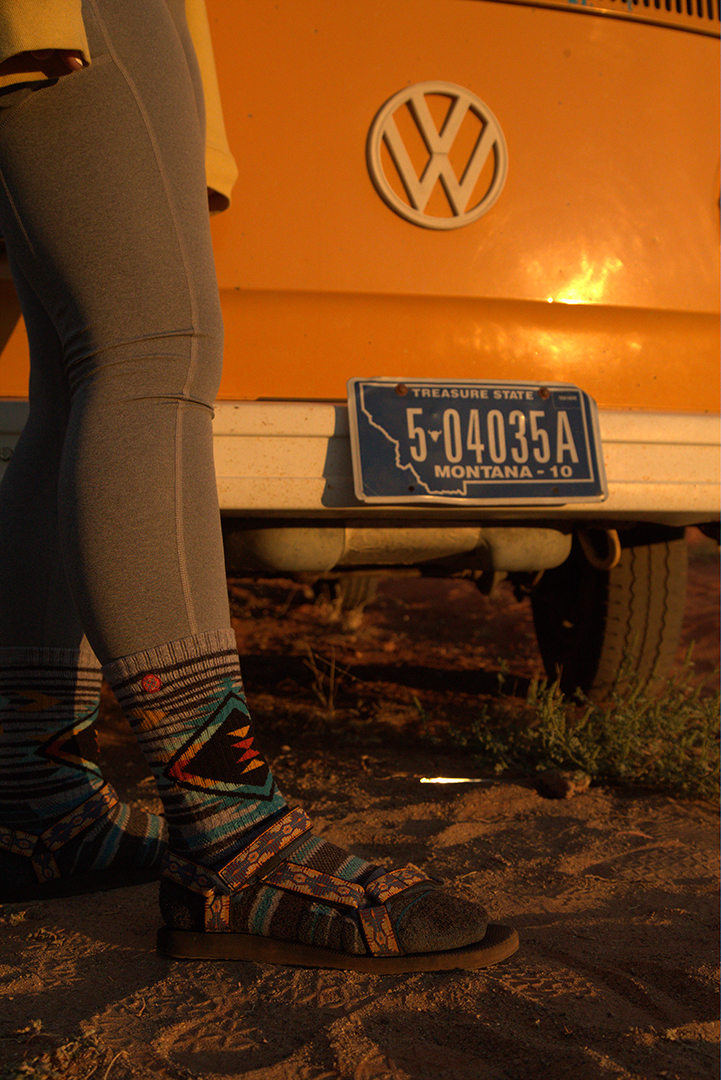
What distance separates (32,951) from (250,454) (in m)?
0.86

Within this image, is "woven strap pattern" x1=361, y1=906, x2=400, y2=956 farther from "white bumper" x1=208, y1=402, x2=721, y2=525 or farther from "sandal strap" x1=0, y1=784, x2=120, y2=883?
"white bumper" x1=208, y1=402, x2=721, y2=525

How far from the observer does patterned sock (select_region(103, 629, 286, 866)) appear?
35.9 inches

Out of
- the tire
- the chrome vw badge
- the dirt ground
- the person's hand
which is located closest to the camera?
the dirt ground

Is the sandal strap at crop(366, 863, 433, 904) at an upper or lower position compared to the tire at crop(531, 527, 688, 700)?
lower

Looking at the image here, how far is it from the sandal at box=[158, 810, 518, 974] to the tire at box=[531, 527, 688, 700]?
1354mm

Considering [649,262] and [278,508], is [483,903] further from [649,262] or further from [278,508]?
[649,262]

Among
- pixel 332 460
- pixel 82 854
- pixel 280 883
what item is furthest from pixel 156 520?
pixel 332 460

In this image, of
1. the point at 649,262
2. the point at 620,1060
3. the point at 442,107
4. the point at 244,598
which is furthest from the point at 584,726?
the point at 244,598

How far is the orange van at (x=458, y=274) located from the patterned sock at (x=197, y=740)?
0.64 metres

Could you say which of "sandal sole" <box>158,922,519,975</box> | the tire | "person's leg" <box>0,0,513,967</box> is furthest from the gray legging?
the tire

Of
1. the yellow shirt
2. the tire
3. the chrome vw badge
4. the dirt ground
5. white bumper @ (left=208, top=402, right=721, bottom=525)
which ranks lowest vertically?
the dirt ground

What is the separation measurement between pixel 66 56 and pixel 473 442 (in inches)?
35.8

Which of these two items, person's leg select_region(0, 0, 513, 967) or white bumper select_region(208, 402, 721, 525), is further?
white bumper select_region(208, 402, 721, 525)

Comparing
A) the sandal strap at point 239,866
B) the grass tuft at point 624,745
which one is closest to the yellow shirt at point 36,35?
the sandal strap at point 239,866
